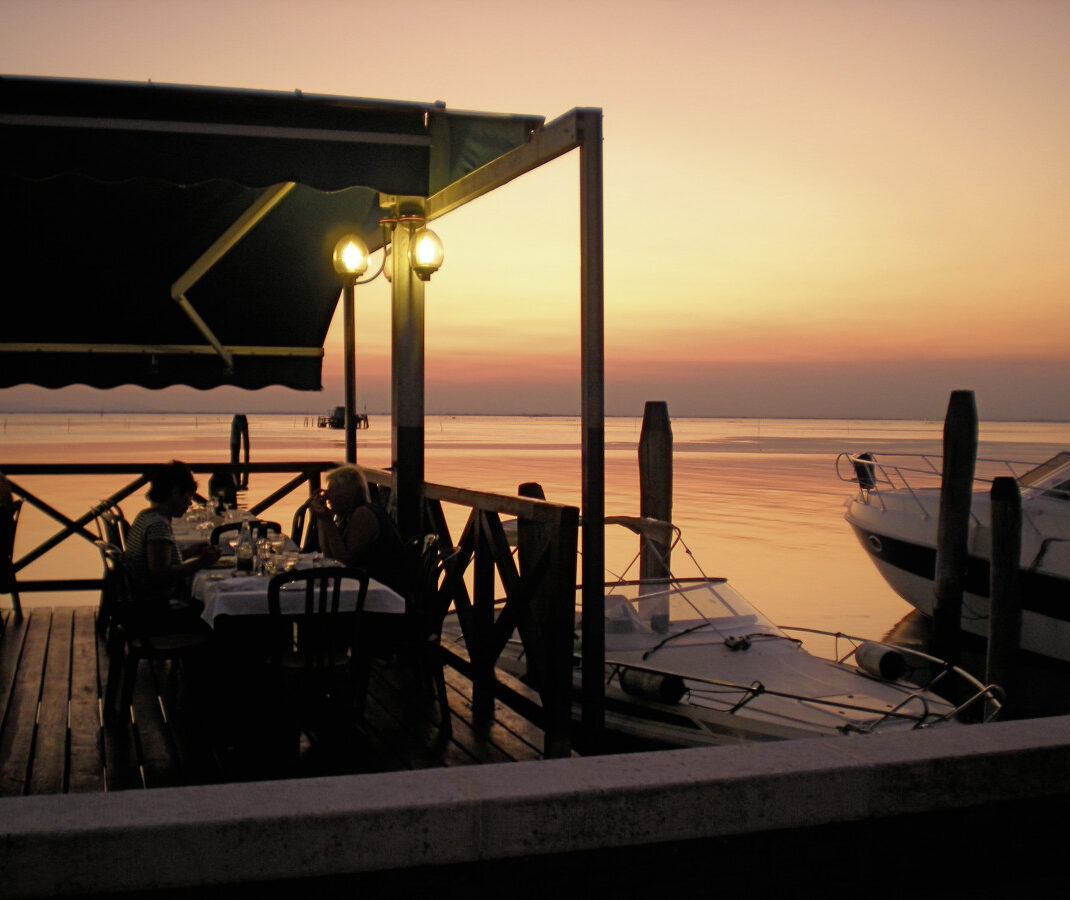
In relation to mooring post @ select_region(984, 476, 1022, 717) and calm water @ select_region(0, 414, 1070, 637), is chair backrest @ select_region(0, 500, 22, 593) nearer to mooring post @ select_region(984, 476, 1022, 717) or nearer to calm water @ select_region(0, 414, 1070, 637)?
calm water @ select_region(0, 414, 1070, 637)

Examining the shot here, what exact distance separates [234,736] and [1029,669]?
26.2 ft

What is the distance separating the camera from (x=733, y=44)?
9.22m

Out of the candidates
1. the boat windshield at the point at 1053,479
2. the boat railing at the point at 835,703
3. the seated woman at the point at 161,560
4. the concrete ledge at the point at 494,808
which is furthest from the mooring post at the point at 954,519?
the concrete ledge at the point at 494,808

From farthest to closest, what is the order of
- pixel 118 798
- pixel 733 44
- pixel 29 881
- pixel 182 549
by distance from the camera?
1. pixel 733 44
2. pixel 182 549
3. pixel 118 798
4. pixel 29 881

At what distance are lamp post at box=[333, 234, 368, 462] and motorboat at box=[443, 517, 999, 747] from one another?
6.60 ft

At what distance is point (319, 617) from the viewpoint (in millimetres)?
3986

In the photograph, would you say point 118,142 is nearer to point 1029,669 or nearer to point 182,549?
point 182,549

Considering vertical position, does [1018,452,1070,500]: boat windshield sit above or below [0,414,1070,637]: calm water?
above

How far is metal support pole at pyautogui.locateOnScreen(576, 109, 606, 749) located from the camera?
148 inches

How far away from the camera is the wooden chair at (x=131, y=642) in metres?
4.33

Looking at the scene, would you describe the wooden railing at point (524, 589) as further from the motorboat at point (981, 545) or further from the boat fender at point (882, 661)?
the motorboat at point (981, 545)

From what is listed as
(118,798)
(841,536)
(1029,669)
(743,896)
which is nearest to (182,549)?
(118,798)

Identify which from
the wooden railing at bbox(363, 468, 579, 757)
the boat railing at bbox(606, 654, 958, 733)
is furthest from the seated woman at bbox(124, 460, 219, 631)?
the boat railing at bbox(606, 654, 958, 733)

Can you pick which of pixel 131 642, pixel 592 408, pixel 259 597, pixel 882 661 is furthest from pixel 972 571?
pixel 131 642
